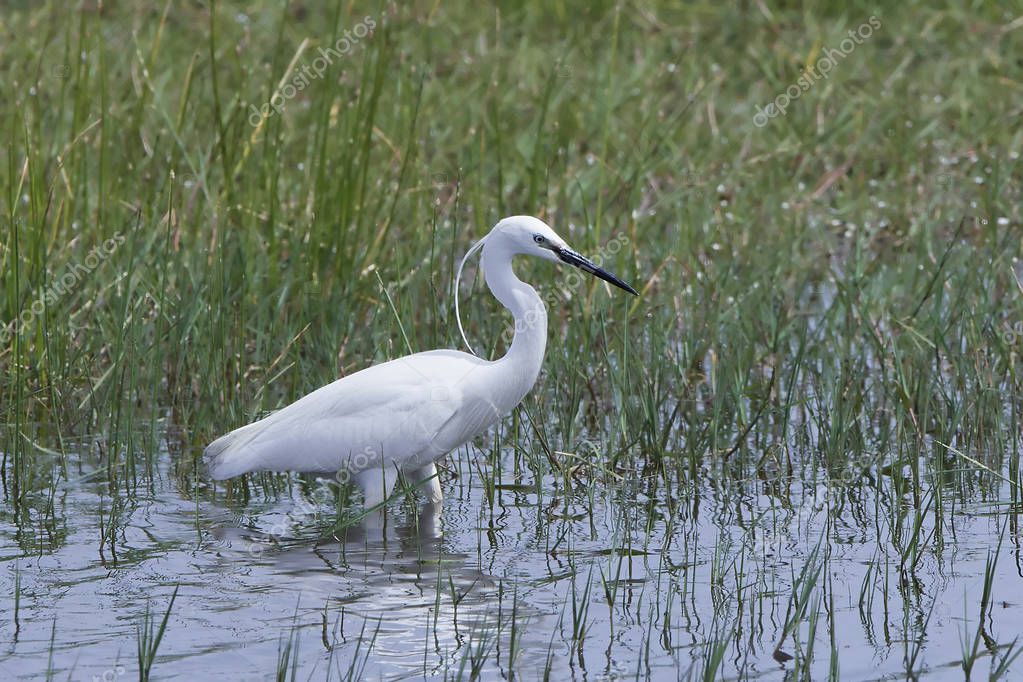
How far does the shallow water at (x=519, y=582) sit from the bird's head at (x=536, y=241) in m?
0.76

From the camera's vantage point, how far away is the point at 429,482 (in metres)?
5.25

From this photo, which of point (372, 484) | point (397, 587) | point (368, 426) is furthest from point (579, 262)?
point (397, 587)

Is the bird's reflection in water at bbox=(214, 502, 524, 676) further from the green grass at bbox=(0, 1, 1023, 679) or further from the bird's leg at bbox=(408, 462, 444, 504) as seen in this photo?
the green grass at bbox=(0, 1, 1023, 679)

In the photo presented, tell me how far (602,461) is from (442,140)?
13.2 ft

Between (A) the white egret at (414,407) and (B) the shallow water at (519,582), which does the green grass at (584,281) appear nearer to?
(B) the shallow water at (519,582)

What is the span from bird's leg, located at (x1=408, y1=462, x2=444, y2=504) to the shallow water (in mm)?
47

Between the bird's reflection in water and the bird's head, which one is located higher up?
the bird's head

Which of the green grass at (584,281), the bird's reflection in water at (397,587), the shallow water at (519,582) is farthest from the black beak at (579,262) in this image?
the bird's reflection in water at (397,587)

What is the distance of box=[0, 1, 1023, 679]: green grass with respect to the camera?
544 centimetres

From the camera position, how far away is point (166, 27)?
10.9 m

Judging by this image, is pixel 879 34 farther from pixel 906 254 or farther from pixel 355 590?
pixel 355 590

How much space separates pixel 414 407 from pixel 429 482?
27 centimetres

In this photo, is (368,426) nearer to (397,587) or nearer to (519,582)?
(397,587)

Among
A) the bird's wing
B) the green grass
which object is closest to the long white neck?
the bird's wing
